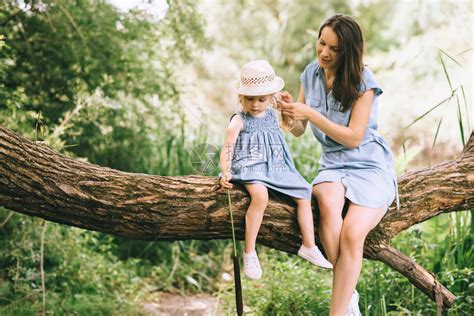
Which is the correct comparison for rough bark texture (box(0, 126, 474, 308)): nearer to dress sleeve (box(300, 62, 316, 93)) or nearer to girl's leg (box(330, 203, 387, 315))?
girl's leg (box(330, 203, 387, 315))

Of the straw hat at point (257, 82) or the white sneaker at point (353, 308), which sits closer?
the straw hat at point (257, 82)

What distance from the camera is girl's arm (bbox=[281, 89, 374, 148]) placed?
3.19 metres

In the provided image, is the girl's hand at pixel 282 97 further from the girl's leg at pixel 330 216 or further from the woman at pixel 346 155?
the girl's leg at pixel 330 216

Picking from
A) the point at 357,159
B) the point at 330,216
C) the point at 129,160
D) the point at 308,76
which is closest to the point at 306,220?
the point at 330,216

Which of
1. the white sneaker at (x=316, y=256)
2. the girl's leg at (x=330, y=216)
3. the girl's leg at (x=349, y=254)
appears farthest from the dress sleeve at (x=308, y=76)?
the white sneaker at (x=316, y=256)

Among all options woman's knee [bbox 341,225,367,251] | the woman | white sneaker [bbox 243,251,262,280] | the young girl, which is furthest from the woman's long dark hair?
white sneaker [bbox 243,251,262,280]

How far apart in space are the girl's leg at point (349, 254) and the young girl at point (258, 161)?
8 centimetres

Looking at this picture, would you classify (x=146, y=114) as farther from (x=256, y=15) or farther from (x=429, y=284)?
(x=256, y=15)

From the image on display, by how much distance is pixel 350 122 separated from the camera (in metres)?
3.27

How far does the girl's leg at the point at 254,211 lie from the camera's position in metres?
3.05

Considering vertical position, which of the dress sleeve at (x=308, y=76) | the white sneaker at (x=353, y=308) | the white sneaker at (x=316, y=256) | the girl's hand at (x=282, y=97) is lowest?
the white sneaker at (x=353, y=308)

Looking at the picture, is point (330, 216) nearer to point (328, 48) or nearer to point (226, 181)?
point (226, 181)

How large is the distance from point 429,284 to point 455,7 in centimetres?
863

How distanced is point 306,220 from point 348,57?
0.81 m
